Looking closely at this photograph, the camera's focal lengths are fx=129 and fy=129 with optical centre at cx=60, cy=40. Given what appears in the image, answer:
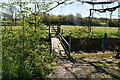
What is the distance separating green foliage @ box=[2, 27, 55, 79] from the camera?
1.87 metres

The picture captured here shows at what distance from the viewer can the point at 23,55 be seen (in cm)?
197

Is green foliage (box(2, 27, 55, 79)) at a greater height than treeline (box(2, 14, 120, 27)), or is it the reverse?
treeline (box(2, 14, 120, 27))

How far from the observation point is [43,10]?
2.13 meters

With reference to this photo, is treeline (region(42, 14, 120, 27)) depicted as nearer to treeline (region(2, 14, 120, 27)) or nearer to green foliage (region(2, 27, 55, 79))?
treeline (region(2, 14, 120, 27))

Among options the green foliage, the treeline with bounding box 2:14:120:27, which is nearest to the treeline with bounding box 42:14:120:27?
the treeline with bounding box 2:14:120:27

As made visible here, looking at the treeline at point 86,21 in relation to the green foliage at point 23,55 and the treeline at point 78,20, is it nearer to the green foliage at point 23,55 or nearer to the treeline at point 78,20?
the treeline at point 78,20

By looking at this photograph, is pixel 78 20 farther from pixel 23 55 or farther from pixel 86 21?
pixel 23 55

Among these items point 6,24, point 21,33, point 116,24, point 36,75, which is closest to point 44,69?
point 36,75

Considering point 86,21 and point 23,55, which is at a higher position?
point 86,21

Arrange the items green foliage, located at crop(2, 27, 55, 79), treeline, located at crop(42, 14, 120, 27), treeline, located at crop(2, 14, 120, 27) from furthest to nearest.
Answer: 1. treeline, located at crop(42, 14, 120, 27)
2. treeline, located at crop(2, 14, 120, 27)
3. green foliage, located at crop(2, 27, 55, 79)

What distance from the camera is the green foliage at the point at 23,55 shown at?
187cm

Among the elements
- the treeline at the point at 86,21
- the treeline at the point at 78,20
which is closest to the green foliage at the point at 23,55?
the treeline at the point at 78,20

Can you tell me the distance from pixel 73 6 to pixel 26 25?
1.47 m

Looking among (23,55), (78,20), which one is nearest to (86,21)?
(78,20)
